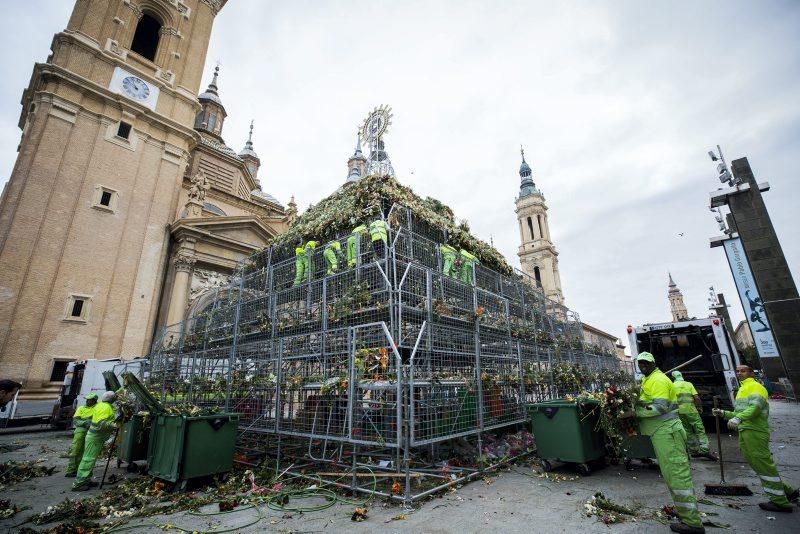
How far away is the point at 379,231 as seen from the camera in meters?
8.87

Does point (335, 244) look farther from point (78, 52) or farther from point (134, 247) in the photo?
point (78, 52)

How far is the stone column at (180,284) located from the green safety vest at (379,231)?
16340 millimetres

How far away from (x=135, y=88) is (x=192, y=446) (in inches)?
976

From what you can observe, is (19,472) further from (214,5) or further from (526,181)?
(526,181)

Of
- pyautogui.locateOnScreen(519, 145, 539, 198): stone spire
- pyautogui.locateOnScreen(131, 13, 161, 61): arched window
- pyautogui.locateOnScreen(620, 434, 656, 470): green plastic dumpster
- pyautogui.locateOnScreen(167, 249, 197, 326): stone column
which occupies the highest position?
pyautogui.locateOnScreen(519, 145, 539, 198): stone spire

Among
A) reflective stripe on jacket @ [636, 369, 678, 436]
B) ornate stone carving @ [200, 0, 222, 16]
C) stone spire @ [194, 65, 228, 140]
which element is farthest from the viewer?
stone spire @ [194, 65, 228, 140]

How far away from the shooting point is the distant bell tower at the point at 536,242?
182 ft

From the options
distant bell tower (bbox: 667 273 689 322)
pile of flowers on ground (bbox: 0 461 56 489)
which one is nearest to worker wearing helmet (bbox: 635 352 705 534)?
pile of flowers on ground (bbox: 0 461 56 489)

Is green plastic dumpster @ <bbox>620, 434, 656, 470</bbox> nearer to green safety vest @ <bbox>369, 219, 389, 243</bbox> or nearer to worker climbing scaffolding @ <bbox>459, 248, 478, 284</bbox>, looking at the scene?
worker climbing scaffolding @ <bbox>459, 248, 478, 284</bbox>

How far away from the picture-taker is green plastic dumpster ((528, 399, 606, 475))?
6.24 m

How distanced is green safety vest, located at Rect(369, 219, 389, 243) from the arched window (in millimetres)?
25568

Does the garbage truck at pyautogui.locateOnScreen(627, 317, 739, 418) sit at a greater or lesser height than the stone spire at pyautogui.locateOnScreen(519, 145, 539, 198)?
lesser

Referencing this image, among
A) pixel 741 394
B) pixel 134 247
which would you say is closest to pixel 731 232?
pixel 741 394

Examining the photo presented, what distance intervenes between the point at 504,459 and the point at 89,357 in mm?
19754
